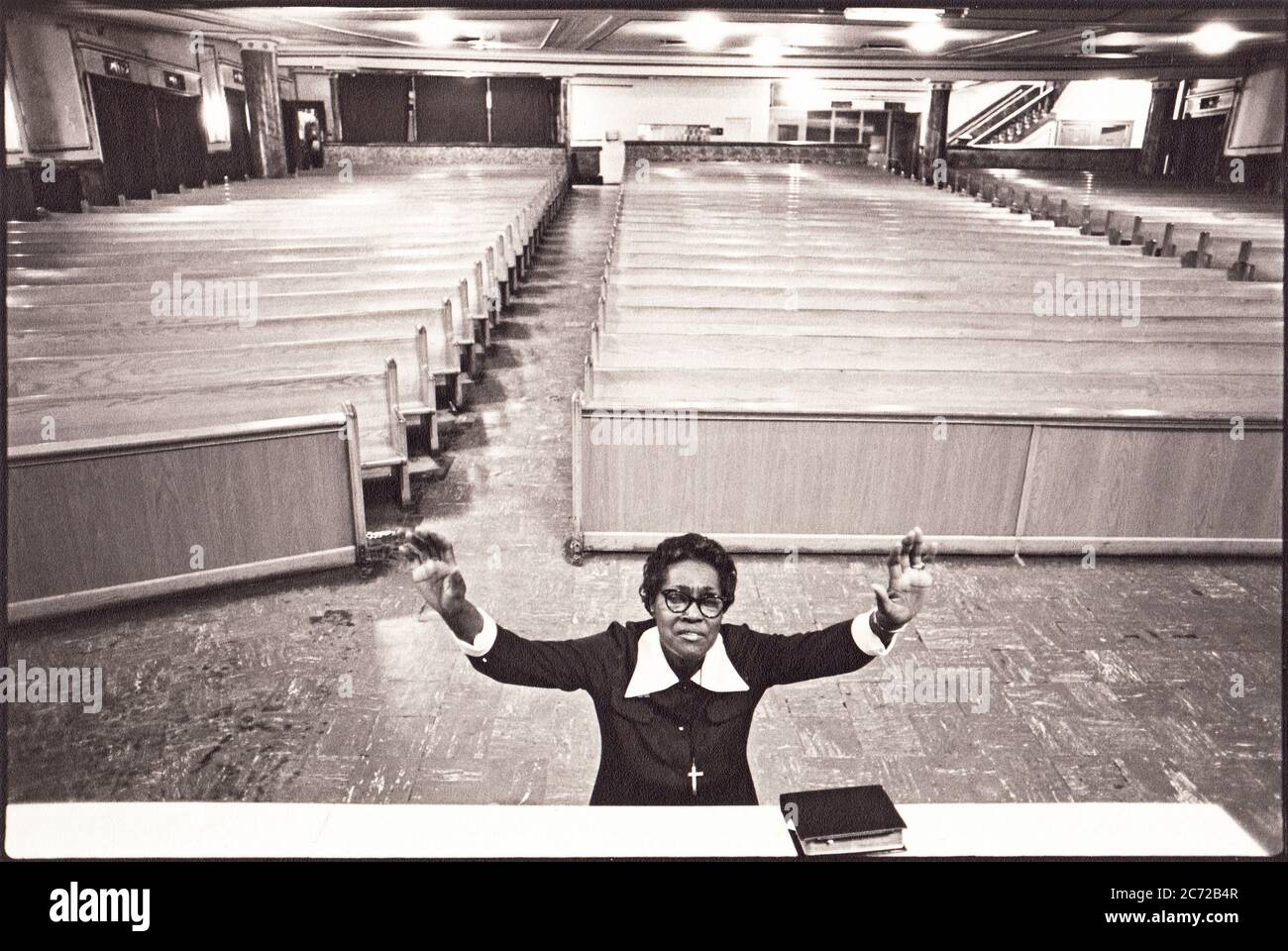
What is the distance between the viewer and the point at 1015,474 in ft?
12.8

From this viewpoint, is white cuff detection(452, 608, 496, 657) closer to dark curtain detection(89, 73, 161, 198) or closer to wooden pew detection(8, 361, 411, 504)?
wooden pew detection(8, 361, 411, 504)

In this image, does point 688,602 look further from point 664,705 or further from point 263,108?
point 263,108

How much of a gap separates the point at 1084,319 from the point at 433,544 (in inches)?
180

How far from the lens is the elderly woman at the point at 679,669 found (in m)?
1.84

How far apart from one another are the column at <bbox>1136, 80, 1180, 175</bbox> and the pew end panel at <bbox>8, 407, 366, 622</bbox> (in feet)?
52.9

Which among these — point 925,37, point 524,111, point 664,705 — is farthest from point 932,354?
point 524,111

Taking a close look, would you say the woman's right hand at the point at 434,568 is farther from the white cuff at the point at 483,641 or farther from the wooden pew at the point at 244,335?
the wooden pew at the point at 244,335

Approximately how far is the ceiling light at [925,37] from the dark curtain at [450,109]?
991 centimetres

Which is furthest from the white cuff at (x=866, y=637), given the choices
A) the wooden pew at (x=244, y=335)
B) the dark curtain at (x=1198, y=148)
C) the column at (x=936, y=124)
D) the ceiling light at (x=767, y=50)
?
the column at (x=936, y=124)

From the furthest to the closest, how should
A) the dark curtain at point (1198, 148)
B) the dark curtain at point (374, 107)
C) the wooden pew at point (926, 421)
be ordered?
the dark curtain at point (374, 107) < the dark curtain at point (1198, 148) < the wooden pew at point (926, 421)

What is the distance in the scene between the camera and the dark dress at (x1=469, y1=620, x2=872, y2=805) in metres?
1.88

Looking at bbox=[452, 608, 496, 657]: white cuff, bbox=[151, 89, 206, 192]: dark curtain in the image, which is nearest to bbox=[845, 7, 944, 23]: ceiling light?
bbox=[452, 608, 496, 657]: white cuff
